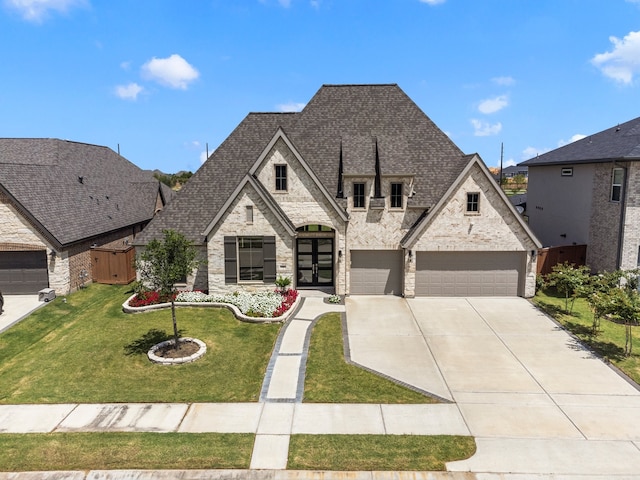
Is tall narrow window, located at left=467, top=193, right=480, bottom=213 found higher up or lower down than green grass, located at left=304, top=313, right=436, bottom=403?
higher up

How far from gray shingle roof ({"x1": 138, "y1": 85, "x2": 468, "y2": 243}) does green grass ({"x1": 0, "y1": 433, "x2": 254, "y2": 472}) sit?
1304 centimetres

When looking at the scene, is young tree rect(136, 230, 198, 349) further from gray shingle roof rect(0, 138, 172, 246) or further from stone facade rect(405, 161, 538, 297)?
stone facade rect(405, 161, 538, 297)

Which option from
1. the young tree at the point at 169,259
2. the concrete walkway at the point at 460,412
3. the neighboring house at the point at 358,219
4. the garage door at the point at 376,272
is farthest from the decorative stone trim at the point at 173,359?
the garage door at the point at 376,272

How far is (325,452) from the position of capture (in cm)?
1031

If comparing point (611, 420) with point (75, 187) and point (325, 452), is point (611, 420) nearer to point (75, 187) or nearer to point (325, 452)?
point (325, 452)

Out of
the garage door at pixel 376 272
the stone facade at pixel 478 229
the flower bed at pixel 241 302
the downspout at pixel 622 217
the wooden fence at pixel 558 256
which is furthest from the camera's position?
the wooden fence at pixel 558 256

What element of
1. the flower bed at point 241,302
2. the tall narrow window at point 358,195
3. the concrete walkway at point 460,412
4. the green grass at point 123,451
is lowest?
the green grass at point 123,451

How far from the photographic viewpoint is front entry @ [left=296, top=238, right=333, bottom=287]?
2400 cm

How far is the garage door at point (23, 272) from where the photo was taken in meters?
22.6

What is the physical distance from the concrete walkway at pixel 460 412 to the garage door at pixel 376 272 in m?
6.03

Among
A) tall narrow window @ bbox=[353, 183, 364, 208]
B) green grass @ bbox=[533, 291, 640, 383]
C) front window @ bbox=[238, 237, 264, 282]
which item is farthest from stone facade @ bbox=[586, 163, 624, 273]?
front window @ bbox=[238, 237, 264, 282]

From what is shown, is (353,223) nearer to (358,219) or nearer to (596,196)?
(358,219)

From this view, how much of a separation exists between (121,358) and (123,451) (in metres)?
5.78

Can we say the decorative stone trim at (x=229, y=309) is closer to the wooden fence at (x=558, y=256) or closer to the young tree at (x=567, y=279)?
the young tree at (x=567, y=279)
